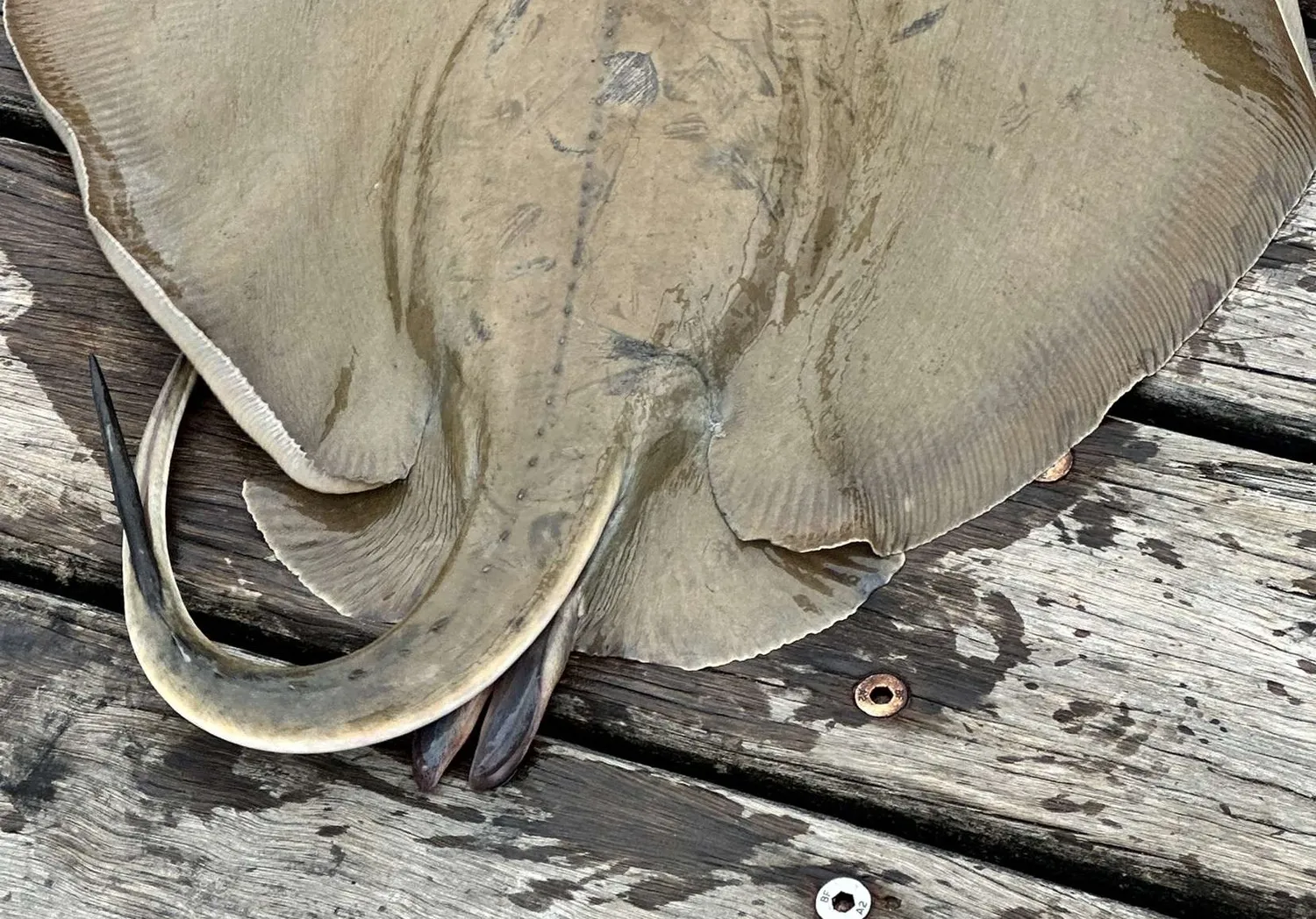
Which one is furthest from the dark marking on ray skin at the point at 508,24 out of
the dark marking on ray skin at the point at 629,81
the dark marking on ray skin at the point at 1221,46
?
the dark marking on ray skin at the point at 1221,46

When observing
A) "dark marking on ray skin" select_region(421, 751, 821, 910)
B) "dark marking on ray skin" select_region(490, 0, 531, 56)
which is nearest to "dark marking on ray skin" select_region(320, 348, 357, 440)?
"dark marking on ray skin" select_region(490, 0, 531, 56)

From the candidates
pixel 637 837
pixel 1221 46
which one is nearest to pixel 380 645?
pixel 637 837

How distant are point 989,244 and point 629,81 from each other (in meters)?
0.49

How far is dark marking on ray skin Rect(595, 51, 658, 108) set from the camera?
52.9 inches

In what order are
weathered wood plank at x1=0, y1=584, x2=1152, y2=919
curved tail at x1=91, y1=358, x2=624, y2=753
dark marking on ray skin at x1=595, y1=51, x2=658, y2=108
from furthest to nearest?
1. weathered wood plank at x1=0, y1=584, x2=1152, y2=919
2. dark marking on ray skin at x1=595, y1=51, x2=658, y2=108
3. curved tail at x1=91, y1=358, x2=624, y2=753

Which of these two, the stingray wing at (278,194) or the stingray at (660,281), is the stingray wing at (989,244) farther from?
the stingray wing at (278,194)

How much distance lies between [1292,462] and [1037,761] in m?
0.58

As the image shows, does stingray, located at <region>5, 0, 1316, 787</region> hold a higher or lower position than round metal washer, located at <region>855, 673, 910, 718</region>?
higher

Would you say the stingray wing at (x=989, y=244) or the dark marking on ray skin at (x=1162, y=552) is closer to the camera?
the stingray wing at (x=989, y=244)

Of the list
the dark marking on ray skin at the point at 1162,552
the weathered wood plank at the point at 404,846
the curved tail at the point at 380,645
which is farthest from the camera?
the dark marking on ray skin at the point at 1162,552

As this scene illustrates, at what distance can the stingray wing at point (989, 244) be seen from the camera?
134cm

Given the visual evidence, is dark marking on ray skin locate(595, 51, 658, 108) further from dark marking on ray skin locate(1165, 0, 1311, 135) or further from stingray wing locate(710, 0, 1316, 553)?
dark marking on ray skin locate(1165, 0, 1311, 135)

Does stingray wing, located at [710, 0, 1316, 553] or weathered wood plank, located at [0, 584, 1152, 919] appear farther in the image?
weathered wood plank, located at [0, 584, 1152, 919]

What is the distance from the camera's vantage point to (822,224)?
140 cm
